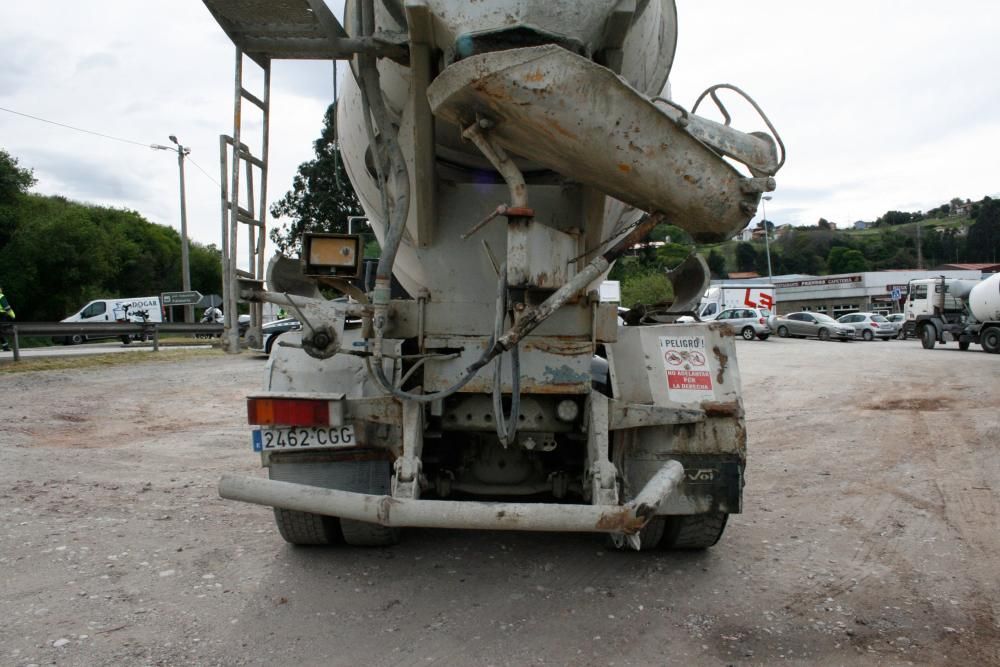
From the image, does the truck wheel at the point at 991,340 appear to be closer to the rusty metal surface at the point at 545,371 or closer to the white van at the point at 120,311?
the rusty metal surface at the point at 545,371

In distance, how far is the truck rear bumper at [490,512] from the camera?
9.57 feet

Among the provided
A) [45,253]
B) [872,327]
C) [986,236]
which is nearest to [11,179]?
[45,253]

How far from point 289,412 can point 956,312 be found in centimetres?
2692

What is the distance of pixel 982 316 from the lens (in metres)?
22.2

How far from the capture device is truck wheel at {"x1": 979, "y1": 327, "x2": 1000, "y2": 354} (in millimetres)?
21281

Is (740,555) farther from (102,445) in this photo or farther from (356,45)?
(102,445)

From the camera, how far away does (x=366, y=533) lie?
13.7 ft

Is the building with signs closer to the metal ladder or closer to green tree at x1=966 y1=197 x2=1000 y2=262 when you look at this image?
green tree at x1=966 y1=197 x2=1000 y2=262

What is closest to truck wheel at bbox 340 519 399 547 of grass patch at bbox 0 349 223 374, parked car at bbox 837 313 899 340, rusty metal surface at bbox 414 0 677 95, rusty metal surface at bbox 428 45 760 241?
rusty metal surface at bbox 428 45 760 241

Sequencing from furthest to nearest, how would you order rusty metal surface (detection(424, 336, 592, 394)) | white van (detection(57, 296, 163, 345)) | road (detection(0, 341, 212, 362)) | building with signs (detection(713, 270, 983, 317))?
1. building with signs (detection(713, 270, 983, 317))
2. white van (detection(57, 296, 163, 345))
3. road (detection(0, 341, 212, 362))
4. rusty metal surface (detection(424, 336, 592, 394))

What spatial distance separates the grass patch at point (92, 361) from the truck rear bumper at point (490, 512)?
40.5 ft

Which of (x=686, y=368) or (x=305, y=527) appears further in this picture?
(x=305, y=527)

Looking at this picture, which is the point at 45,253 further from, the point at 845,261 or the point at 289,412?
the point at 845,261

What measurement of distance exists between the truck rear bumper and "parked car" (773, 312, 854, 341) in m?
32.0
